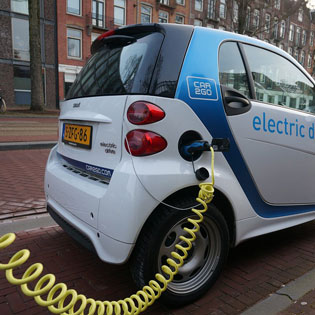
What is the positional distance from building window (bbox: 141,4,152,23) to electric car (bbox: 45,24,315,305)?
27646mm

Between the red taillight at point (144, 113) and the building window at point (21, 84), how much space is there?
24.0 m

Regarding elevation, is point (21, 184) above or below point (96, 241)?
below

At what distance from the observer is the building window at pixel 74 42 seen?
972 inches

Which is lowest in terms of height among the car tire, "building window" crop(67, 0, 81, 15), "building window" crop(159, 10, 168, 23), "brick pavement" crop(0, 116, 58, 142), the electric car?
"brick pavement" crop(0, 116, 58, 142)

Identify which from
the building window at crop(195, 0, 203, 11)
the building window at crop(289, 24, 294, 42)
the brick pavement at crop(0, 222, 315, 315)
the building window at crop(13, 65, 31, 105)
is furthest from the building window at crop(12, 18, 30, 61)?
the building window at crop(289, 24, 294, 42)

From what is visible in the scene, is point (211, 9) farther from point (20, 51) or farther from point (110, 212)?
point (110, 212)

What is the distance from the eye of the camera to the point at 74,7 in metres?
24.5

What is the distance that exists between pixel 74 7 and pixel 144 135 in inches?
1033

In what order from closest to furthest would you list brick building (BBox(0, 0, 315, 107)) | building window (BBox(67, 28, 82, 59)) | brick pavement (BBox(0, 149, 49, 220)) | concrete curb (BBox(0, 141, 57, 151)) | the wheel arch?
the wheel arch → brick pavement (BBox(0, 149, 49, 220)) → concrete curb (BBox(0, 141, 57, 151)) → brick building (BBox(0, 0, 315, 107)) → building window (BBox(67, 28, 82, 59))

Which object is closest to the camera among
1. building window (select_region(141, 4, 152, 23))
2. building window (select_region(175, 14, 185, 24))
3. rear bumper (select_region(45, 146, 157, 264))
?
rear bumper (select_region(45, 146, 157, 264))

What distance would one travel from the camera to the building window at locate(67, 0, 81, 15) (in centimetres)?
2428

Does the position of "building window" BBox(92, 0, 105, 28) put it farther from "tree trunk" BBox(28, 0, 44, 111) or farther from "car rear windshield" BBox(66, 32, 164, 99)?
"car rear windshield" BBox(66, 32, 164, 99)

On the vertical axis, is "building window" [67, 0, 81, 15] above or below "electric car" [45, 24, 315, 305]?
above

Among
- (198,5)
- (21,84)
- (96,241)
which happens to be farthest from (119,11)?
(96,241)
